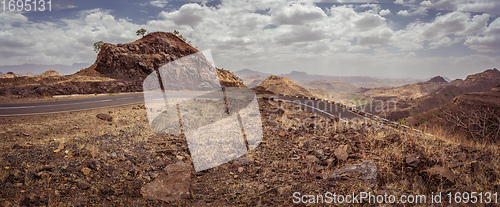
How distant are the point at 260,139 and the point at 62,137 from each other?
673 cm

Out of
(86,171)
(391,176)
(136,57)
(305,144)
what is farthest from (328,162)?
(136,57)

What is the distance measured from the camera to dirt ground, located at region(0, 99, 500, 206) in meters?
4.58

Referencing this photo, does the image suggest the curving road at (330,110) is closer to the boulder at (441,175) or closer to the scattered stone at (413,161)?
the scattered stone at (413,161)

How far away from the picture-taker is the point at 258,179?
5.60 metres

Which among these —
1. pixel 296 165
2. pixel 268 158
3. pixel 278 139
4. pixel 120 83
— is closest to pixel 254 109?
pixel 278 139

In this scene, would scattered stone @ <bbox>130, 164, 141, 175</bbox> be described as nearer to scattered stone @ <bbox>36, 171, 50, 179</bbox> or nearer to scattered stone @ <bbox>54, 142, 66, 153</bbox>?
scattered stone @ <bbox>36, 171, 50, 179</bbox>

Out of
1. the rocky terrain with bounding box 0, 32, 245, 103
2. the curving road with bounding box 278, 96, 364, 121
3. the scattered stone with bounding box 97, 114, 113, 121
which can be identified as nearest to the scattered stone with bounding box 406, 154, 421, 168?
the curving road with bounding box 278, 96, 364, 121

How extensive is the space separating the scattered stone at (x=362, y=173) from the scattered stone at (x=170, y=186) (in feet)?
10.9

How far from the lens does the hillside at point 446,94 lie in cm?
6631

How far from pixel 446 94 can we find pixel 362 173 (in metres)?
101

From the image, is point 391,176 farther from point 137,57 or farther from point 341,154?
point 137,57

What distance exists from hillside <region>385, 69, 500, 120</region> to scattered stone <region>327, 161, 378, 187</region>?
63006 millimetres

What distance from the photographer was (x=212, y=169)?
637cm

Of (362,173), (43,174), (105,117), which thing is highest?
(105,117)
